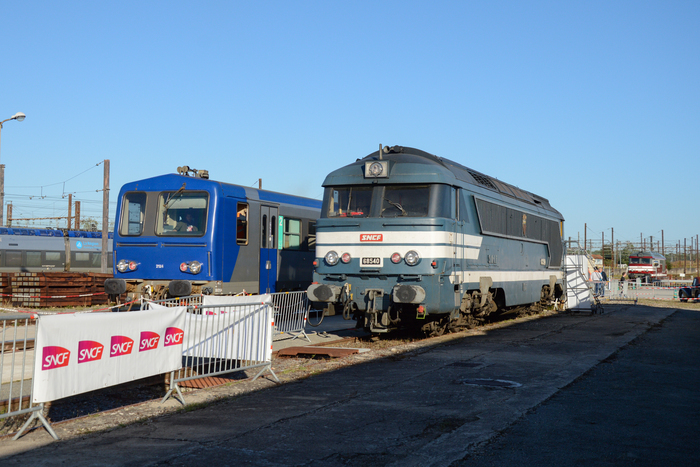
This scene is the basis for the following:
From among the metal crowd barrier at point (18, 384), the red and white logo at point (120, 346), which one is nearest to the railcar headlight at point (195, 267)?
the metal crowd barrier at point (18, 384)

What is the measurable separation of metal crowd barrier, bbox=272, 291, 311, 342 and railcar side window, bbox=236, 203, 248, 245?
204 centimetres

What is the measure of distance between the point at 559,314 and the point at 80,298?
18.1 metres

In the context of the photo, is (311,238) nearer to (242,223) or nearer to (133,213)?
(242,223)

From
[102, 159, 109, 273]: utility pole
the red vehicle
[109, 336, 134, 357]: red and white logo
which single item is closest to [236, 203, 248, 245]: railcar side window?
[109, 336, 134, 357]: red and white logo

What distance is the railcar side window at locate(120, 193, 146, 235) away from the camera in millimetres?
15844

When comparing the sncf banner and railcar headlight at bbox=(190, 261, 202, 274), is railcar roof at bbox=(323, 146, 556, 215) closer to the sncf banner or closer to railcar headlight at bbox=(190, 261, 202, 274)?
railcar headlight at bbox=(190, 261, 202, 274)

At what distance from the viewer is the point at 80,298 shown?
24594 millimetres

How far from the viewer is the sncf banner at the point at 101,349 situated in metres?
6.32

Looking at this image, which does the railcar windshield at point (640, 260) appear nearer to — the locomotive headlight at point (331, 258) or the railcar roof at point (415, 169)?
the railcar roof at point (415, 169)

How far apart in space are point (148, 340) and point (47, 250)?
101ft

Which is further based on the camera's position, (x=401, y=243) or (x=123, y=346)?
(x=401, y=243)

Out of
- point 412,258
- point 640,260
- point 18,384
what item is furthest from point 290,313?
point 640,260

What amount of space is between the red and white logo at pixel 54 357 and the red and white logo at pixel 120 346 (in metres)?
0.66

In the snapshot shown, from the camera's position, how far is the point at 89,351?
269 inches
